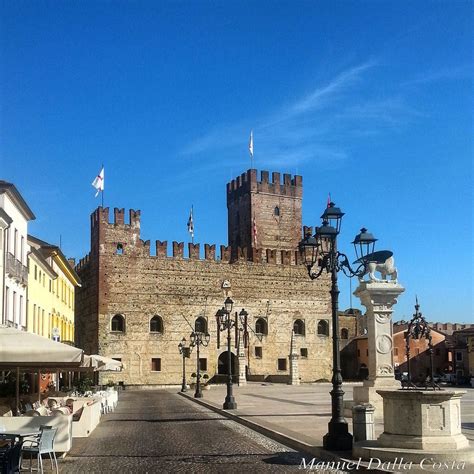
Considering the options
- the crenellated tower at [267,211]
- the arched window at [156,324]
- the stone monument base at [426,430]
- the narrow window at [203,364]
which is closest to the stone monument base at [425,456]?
the stone monument base at [426,430]

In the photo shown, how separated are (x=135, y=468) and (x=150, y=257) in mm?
42153

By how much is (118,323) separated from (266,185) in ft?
66.4

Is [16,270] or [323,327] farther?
[323,327]

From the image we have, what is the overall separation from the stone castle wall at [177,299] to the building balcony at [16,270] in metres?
20.8

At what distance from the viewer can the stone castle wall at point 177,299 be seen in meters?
50.6

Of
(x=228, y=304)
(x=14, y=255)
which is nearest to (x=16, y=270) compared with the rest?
(x=14, y=255)

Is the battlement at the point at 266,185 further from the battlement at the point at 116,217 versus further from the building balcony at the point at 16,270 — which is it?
the building balcony at the point at 16,270

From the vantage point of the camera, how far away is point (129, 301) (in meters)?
51.2

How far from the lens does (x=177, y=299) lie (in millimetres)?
52875

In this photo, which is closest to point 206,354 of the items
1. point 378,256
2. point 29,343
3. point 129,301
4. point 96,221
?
point 129,301

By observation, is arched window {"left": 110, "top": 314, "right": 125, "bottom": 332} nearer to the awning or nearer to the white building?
the white building

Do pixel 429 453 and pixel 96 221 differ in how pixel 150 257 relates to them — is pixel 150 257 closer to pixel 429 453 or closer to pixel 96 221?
pixel 96 221

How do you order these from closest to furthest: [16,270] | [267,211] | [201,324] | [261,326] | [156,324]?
[16,270] → [156,324] → [201,324] → [261,326] → [267,211]

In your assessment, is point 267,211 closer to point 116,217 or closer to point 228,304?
point 116,217
